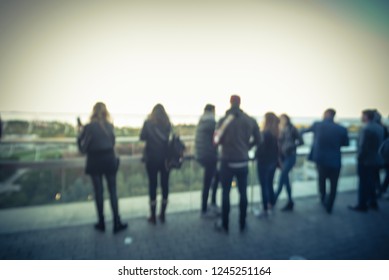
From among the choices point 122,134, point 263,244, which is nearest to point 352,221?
point 263,244

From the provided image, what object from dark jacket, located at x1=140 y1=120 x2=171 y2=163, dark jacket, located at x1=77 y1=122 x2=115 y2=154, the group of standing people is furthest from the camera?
dark jacket, located at x1=140 y1=120 x2=171 y2=163

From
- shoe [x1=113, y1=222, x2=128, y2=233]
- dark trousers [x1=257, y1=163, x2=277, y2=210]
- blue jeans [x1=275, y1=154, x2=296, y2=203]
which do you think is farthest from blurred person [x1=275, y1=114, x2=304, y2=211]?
shoe [x1=113, y1=222, x2=128, y2=233]

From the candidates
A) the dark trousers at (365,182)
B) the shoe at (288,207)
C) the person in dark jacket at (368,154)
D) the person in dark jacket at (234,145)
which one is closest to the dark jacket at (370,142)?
the person in dark jacket at (368,154)

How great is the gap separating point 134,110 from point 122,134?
0.44 metres

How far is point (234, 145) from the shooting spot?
287cm

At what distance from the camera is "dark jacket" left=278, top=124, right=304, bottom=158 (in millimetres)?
3729

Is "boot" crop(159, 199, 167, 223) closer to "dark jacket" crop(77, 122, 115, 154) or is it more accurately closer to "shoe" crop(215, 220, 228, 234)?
"shoe" crop(215, 220, 228, 234)

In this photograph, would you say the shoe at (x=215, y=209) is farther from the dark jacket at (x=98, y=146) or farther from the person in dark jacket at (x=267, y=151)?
the dark jacket at (x=98, y=146)

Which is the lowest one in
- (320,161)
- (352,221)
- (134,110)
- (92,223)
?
(352,221)

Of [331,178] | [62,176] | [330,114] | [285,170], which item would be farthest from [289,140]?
[62,176]

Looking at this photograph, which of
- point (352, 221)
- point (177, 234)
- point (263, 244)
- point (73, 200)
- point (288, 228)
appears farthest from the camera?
point (73, 200)

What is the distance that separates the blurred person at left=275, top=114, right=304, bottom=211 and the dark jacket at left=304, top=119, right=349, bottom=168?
13.7 inches

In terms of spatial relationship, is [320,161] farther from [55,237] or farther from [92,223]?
[55,237]
